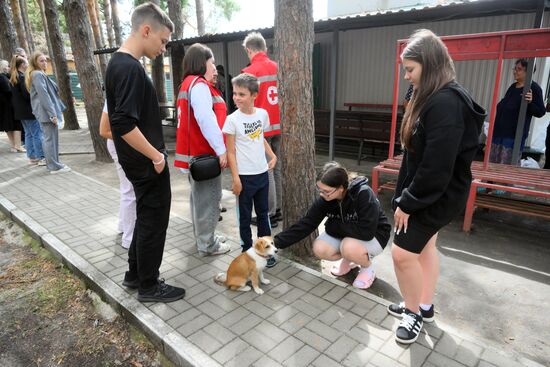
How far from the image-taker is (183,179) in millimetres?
6930

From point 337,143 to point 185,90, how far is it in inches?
295

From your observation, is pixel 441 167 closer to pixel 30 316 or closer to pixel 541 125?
pixel 30 316

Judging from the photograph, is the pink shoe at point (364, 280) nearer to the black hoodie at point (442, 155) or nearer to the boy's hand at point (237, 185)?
the black hoodie at point (442, 155)

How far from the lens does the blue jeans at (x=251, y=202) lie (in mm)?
3340

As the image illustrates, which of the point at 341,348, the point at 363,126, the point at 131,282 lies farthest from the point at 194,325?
the point at 363,126

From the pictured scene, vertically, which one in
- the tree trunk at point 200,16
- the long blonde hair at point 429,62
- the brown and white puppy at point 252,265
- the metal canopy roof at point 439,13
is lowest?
the brown and white puppy at point 252,265

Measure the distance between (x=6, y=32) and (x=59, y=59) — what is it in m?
1.42

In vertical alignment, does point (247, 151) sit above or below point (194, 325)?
above

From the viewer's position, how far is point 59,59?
11656mm

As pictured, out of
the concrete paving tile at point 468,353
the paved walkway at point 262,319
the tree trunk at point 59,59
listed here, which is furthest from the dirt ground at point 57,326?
the tree trunk at point 59,59

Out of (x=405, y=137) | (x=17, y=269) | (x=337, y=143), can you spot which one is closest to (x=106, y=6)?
(x=337, y=143)

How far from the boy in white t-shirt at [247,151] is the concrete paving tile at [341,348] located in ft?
4.38

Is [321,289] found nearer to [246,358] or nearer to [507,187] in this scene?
[246,358]

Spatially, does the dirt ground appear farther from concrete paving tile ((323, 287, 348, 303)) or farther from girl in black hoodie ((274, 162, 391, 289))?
girl in black hoodie ((274, 162, 391, 289))
